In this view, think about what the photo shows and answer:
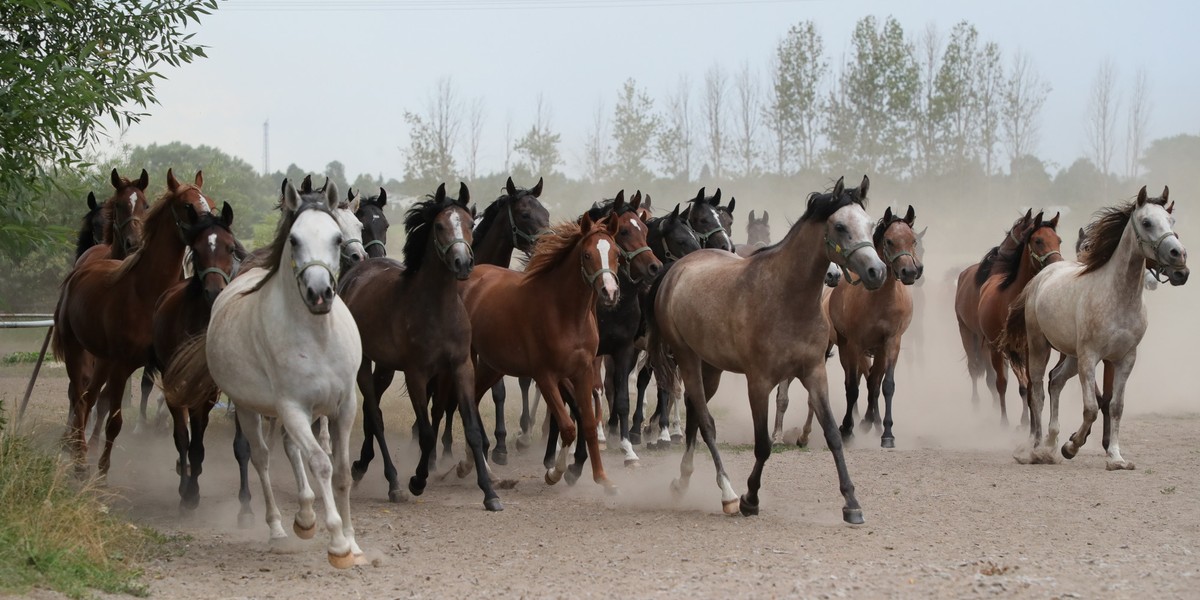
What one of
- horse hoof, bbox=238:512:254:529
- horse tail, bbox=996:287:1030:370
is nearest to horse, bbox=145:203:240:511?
horse hoof, bbox=238:512:254:529

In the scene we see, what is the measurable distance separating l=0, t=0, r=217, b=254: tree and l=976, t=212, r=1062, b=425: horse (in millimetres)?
8392

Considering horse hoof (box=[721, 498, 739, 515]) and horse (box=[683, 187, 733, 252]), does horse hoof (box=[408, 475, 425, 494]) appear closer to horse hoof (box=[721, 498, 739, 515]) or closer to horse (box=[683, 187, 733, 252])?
horse hoof (box=[721, 498, 739, 515])

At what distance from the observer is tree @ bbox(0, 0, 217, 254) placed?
713 cm

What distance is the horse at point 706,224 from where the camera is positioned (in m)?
11.7

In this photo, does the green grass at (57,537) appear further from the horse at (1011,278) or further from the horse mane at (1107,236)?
the horse at (1011,278)

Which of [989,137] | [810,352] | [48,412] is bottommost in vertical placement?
[48,412]

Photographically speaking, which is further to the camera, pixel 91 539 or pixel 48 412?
pixel 48 412

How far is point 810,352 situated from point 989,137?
43.6 meters

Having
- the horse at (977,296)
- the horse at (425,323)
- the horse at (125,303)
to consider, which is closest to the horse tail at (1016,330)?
the horse at (977,296)

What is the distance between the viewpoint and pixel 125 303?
9.22 meters

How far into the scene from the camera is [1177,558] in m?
6.57

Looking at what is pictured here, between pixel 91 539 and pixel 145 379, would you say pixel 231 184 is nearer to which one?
pixel 145 379

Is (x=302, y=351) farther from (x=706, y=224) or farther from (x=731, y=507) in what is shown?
(x=706, y=224)

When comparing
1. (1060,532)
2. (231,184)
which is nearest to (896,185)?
(231,184)
